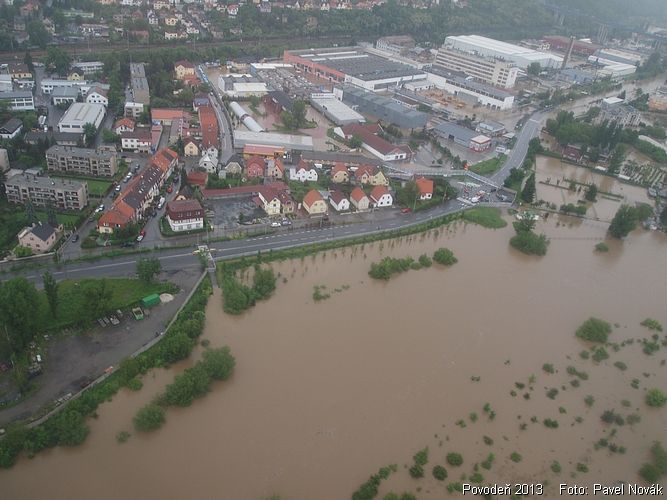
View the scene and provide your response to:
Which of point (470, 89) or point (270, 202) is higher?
point (470, 89)

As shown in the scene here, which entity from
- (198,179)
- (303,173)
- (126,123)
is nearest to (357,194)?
(303,173)

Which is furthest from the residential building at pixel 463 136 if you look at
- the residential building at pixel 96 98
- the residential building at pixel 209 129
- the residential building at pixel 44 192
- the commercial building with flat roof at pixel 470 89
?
the residential building at pixel 44 192

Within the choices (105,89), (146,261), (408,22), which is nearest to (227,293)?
(146,261)

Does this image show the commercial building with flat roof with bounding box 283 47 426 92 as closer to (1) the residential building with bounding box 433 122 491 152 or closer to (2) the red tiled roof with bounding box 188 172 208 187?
(1) the residential building with bounding box 433 122 491 152

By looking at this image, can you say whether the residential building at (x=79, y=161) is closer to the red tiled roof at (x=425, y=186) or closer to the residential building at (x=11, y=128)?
the residential building at (x=11, y=128)

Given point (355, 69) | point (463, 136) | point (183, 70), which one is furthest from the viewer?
point (355, 69)

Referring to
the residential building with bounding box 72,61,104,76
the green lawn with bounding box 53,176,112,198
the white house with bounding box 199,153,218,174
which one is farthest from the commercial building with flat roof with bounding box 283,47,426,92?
Result: the green lawn with bounding box 53,176,112,198

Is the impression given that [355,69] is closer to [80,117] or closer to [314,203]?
[80,117]
